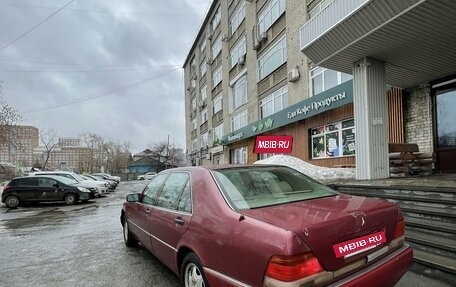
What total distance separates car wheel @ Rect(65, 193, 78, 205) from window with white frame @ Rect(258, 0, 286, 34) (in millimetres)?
15009

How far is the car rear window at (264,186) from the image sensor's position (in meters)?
3.38

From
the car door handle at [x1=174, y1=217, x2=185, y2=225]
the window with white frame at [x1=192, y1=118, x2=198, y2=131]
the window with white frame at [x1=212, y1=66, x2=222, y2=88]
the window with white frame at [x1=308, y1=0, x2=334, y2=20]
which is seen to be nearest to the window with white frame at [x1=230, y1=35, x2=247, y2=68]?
the window with white frame at [x1=212, y1=66, x2=222, y2=88]

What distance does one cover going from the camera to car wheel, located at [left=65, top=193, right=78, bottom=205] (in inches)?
694

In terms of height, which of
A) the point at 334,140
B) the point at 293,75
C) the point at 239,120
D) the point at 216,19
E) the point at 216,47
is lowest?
the point at 334,140

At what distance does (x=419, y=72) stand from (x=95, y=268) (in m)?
9.70

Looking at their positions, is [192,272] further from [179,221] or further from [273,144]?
[273,144]

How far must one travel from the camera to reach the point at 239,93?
96.7 feet

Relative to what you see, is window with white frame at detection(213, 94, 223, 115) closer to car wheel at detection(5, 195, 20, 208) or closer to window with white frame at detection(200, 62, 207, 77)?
window with white frame at detection(200, 62, 207, 77)

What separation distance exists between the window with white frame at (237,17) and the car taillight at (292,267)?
90.1ft

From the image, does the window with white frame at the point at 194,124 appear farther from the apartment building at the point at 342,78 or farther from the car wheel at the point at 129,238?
the car wheel at the point at 129,238

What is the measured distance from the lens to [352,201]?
11.2 ft

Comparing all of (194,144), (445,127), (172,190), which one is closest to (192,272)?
(172,190)

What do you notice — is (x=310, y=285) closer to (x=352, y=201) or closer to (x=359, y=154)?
(x=352, y=201)

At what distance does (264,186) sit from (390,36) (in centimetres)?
619
